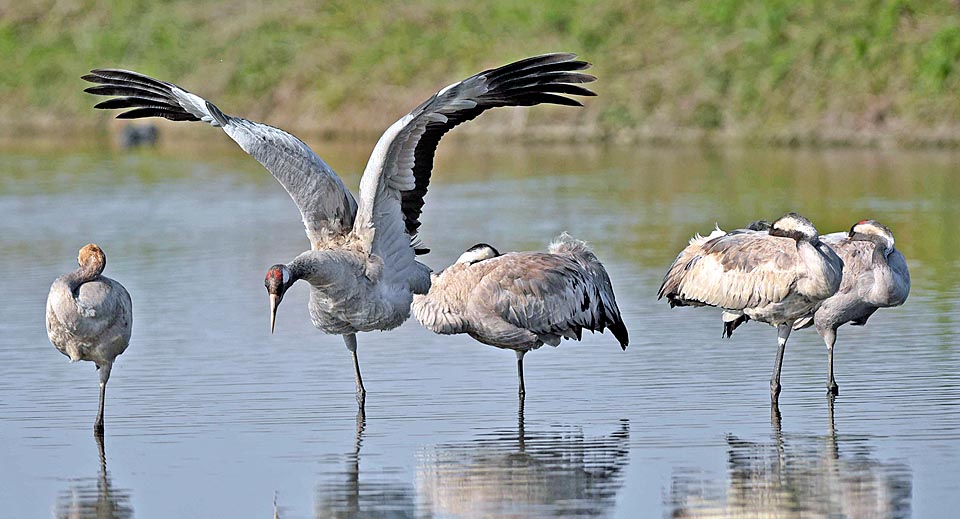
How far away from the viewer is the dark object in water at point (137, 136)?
38.4m

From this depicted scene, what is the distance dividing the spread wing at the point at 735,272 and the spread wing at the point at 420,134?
154 centimetres

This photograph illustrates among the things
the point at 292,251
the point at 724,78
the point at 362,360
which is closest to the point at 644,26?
the point at 724,78

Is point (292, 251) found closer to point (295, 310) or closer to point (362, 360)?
point (295, 310)

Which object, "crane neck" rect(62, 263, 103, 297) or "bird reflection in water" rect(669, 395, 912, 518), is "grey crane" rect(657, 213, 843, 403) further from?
"crane neck" rect(62, 263, 103, 297)

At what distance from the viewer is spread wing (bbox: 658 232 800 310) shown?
10.5 metres

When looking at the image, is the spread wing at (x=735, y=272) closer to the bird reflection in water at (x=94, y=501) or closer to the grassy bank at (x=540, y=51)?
the bird reflection in water at (x=94, y=501)

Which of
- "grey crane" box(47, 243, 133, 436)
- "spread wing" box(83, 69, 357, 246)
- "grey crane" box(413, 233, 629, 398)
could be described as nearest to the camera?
"grey crane" box(47, 243, 133, 436)

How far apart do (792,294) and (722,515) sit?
306 centimetres

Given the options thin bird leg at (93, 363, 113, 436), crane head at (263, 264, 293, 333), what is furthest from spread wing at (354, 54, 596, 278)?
thin bird leg at (93, 363, 113, 436)

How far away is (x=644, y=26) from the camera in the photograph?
126ft

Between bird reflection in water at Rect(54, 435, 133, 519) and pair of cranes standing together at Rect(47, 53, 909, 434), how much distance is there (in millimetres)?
1295

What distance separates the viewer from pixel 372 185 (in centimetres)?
1048

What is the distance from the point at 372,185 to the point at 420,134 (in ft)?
1.42

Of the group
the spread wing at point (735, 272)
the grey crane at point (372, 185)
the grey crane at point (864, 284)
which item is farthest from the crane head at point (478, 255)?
the grey crane at point (864, 284)
